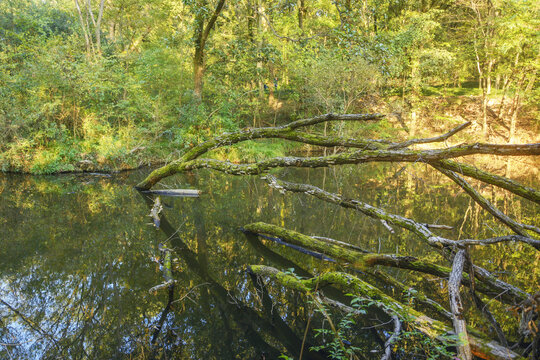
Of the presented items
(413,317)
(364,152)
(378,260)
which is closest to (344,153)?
(364,152)

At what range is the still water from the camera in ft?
11.2

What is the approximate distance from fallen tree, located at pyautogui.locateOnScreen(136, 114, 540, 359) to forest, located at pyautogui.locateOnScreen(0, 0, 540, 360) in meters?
0.02

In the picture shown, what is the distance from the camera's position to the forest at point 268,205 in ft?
11.1

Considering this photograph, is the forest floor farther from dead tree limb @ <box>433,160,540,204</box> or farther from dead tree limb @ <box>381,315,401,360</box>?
dead tree limb @ <box>381,315,401,360</box>

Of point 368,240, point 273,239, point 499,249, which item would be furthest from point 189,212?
point 499,249

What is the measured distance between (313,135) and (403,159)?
180cm

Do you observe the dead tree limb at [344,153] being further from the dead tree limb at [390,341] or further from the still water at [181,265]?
the dead tree limb at [390,341]

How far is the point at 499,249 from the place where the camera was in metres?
6.09

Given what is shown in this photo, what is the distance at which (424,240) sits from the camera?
394 centimetres

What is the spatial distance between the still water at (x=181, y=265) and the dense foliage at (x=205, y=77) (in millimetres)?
4422

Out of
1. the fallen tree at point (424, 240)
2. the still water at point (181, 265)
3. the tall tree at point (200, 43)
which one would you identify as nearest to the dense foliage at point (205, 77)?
the tall tree at point (200, 43)

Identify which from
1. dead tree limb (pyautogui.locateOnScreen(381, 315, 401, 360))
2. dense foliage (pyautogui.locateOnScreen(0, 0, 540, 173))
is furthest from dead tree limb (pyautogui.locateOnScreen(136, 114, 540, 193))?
dense foliage (pyautogui.locateOnScreen(0, 0, 540, 173))

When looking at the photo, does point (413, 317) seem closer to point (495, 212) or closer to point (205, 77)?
point (495, 212)

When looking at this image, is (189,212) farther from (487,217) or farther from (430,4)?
(430,4)
